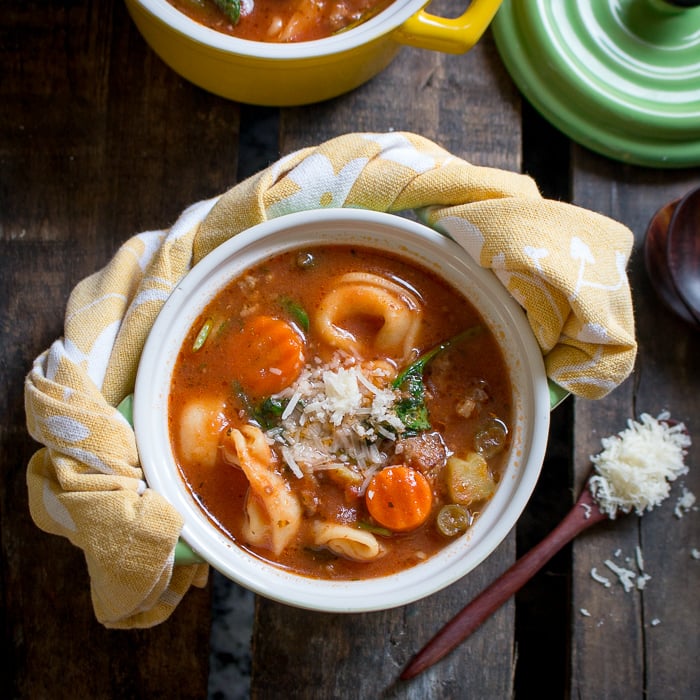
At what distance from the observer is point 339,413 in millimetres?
1817

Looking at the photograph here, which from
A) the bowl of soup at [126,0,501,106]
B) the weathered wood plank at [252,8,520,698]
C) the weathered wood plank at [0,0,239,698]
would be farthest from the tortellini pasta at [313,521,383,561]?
the bowl of soup at [126,0,501,106]

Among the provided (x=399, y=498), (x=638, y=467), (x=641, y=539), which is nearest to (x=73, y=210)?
(x=399, y=498)

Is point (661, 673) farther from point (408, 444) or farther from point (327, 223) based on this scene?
point (327, 223)

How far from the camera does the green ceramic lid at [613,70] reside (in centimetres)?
222

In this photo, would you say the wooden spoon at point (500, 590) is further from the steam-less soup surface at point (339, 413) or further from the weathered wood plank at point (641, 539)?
the steam-less soup surface at point (339, 413)

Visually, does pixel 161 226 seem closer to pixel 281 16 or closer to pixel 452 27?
pixel 281 16

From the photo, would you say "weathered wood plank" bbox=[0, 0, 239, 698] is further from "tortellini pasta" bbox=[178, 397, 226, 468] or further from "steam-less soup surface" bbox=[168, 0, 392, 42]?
"tortellini pasta" bbox=[178, 397, 226, 468]

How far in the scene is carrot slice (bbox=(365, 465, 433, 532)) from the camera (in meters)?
1.85

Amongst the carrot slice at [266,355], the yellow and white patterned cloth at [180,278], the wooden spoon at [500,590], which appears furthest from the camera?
the wooden spoon at [500,590]

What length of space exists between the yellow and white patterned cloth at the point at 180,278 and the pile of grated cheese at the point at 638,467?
0.35 metres

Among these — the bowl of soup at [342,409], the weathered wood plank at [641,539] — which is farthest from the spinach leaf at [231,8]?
the weathered wood plank at [641,539]

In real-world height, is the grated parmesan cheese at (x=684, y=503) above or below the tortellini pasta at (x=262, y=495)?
below

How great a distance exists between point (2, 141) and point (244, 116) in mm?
664

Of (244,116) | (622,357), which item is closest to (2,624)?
(244,116)
